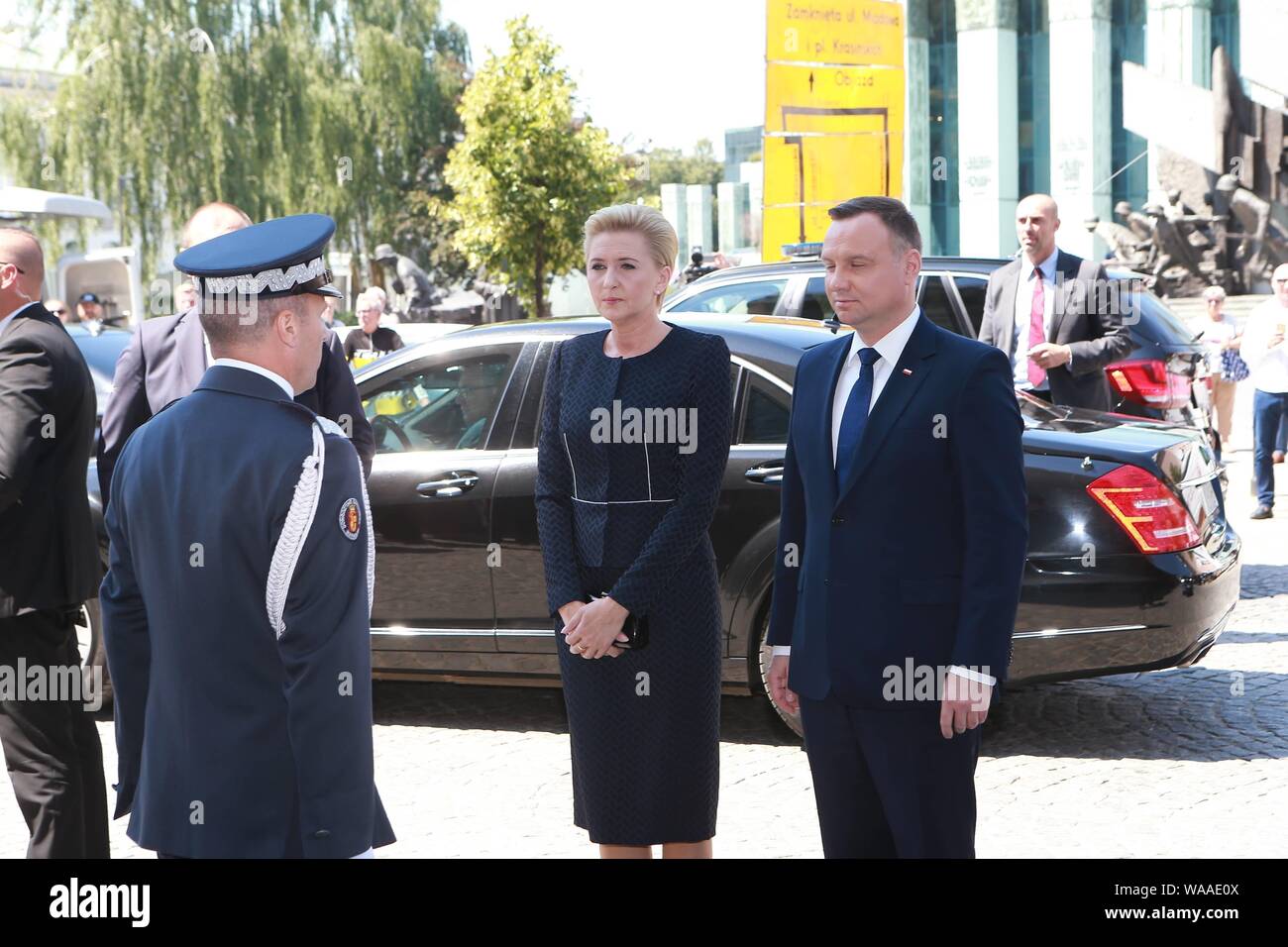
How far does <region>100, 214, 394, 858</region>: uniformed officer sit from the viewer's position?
96.0 inches

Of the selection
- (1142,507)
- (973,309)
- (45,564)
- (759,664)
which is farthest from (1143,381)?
(45,564)

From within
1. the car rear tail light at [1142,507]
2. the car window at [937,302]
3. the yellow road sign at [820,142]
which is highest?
the yellow road sign at [820,142]

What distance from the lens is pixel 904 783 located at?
3.22m

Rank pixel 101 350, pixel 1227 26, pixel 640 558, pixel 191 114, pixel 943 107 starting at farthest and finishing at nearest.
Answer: pixel 943 107, pixel 1227 26, pixel 191 114, pixel 101 350, pixel 640 558

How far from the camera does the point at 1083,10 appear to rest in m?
47.9

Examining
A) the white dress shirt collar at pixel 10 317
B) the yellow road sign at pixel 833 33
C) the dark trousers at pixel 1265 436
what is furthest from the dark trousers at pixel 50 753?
the yellow road sign at pixel 833 33

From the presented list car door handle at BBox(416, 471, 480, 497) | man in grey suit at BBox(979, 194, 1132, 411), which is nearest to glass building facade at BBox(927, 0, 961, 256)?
man in grey suit at BBox(979, 194, 1132, 411)

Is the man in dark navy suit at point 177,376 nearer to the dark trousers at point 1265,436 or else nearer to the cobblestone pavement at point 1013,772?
the cobblestone pavement at point 1013,772

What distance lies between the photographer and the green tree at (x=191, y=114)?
31.5 metres

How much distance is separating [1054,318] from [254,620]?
20.6 feet

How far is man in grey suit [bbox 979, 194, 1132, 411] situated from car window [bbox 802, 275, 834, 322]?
2.18m

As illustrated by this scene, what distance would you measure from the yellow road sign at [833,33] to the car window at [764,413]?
937cm

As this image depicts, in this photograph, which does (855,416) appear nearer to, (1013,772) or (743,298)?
(1013,772)
